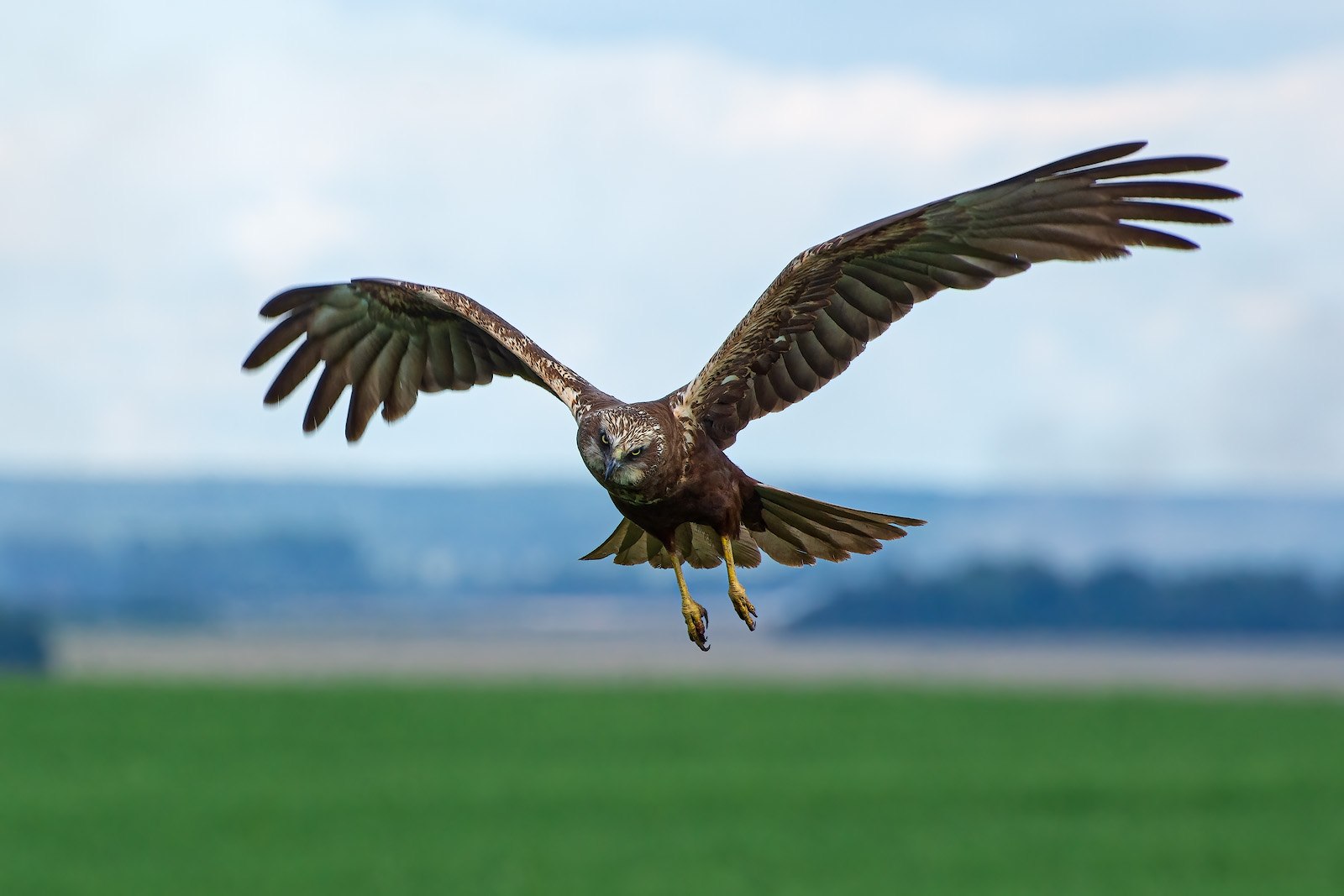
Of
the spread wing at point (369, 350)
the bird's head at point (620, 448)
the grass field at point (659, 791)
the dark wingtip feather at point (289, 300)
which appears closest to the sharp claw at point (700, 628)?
the bird's head at point (620, 448)

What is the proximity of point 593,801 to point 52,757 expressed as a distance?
58.3 ft

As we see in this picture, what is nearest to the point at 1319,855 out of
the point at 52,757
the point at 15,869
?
the point at 15,869

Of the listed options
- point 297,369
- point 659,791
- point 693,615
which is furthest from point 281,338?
point 659,791

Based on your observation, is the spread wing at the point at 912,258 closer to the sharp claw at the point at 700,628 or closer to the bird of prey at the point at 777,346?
the bird of prey at the point at 777,346

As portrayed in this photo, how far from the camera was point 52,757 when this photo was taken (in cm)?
6262

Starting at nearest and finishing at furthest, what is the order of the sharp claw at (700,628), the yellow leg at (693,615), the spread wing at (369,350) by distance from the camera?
1. the sharp claw at (700,628)
2. the yellow leg at (693,615)
3. the spread wing at (369,350)

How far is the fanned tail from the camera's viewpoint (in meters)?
7.90

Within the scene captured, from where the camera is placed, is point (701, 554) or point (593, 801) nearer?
point (701, 554)

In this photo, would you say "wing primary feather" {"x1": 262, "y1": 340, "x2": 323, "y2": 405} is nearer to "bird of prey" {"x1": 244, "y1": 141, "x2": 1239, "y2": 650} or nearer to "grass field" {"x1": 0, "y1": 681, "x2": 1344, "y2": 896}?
"bird of prey" {"x1": 244, "y1": 141, "x2": 1239, "y2": 650}

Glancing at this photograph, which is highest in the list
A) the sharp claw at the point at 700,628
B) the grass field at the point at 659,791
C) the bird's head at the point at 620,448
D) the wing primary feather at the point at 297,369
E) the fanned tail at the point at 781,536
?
the wing primary feather at the point at 297,369

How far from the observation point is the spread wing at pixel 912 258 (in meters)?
7.73

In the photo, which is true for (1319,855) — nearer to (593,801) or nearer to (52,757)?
(593,801)

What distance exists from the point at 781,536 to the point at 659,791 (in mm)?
48465

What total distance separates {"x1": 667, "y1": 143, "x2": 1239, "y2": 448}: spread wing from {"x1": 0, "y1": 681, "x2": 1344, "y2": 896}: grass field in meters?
34.0
